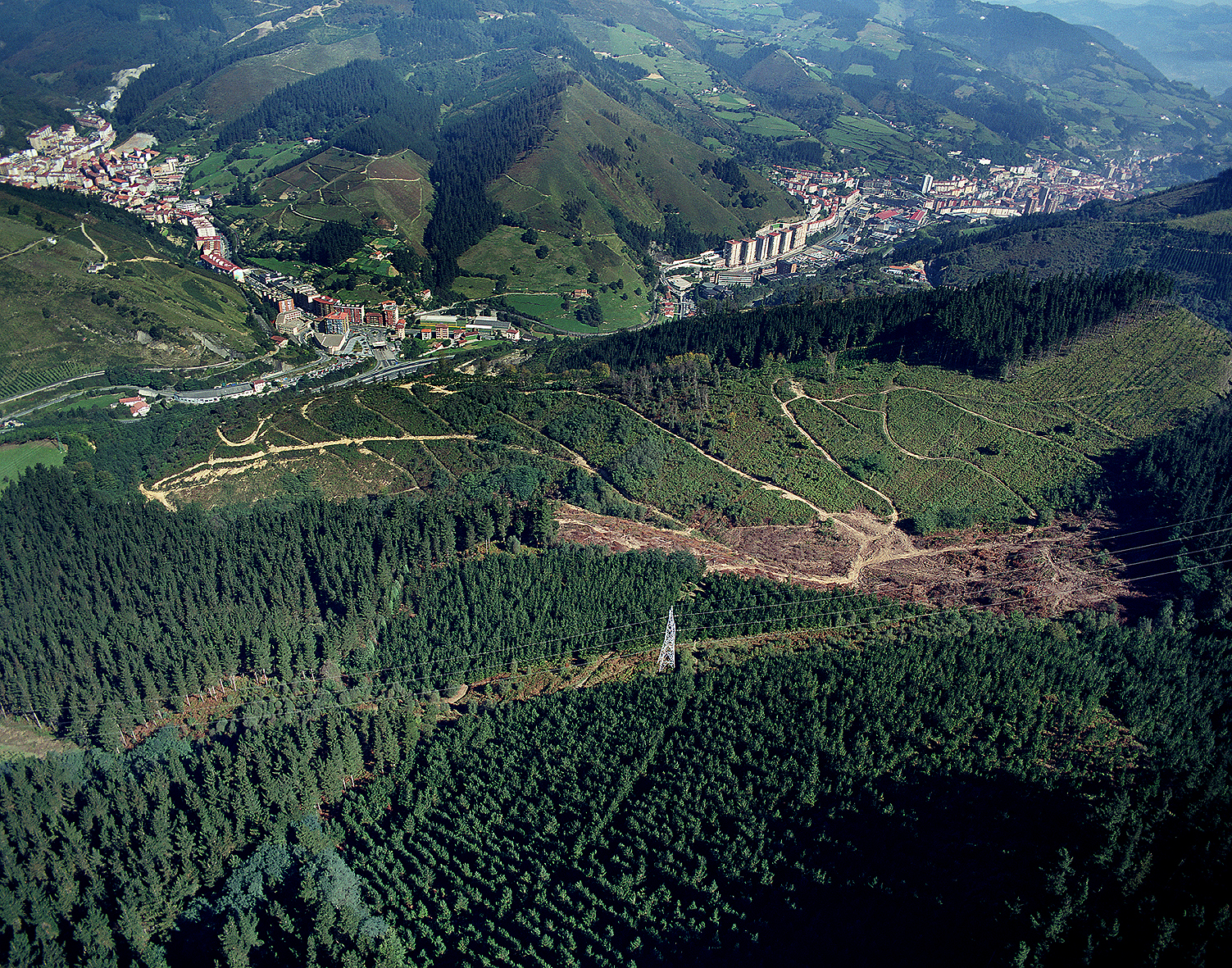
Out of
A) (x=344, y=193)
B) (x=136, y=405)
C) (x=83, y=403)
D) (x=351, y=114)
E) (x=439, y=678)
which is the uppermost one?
(x=351, y=114)

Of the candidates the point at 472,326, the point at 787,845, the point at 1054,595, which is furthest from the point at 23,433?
the point at 1054,595

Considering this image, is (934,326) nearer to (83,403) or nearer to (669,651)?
(669,651)

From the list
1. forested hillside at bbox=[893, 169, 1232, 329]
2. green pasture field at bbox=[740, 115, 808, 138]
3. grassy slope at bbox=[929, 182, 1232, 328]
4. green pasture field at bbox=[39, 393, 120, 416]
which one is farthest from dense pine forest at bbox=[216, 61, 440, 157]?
grassy slope at bbox=[929, 182, 1232, 328]

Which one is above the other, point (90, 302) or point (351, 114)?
point (351, 114)

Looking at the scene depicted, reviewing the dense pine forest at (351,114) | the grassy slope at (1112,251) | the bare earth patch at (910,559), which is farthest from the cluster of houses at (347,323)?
the grassy slope at (1112,251)

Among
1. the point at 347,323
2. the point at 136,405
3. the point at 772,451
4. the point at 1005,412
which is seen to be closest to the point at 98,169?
the point at 347,323

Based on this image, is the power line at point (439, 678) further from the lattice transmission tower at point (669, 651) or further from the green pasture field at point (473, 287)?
the green pasture field at point (473, 287)
